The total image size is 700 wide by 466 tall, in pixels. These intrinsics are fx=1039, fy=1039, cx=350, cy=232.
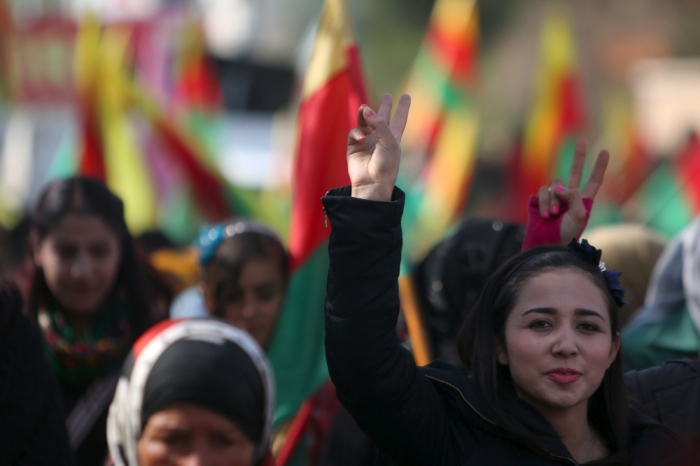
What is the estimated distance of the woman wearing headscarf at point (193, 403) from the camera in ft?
6.95

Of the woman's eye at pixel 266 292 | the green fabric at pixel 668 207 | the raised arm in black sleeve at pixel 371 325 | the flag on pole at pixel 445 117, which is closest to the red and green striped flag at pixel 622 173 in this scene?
the green fabric at pixel 668 207

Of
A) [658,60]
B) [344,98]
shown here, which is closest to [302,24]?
[658,60]

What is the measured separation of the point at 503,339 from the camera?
84.4 inches

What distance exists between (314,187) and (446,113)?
3.37m

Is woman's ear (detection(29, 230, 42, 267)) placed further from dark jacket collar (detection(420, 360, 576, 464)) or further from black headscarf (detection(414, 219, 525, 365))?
dark jacket collar (detection(420, 360, 576, 464))

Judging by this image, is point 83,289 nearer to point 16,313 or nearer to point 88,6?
point 16,313

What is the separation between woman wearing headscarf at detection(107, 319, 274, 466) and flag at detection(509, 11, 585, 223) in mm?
4956

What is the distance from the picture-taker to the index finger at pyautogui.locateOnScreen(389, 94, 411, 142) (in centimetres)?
206

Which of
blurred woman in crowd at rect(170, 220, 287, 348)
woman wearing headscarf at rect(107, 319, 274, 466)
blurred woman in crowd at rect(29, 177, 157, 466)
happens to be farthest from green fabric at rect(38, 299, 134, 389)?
woman wearing headscarf at rect(107, 319, 274, 466)

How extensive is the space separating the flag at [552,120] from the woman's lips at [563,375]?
4.98m

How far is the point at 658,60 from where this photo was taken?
2867cm

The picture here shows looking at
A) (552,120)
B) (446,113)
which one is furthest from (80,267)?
(552,120)

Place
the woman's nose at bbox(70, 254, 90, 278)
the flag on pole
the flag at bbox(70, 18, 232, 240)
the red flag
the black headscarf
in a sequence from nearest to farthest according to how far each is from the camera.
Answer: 1. the black headscarf
2. the woman's nose at bbox(70, 254, 90, 278)
3. the red flag
4. the flag at bbox(70, 18, 232, 240)
5. the flag on pole

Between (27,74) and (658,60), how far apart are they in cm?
2013
